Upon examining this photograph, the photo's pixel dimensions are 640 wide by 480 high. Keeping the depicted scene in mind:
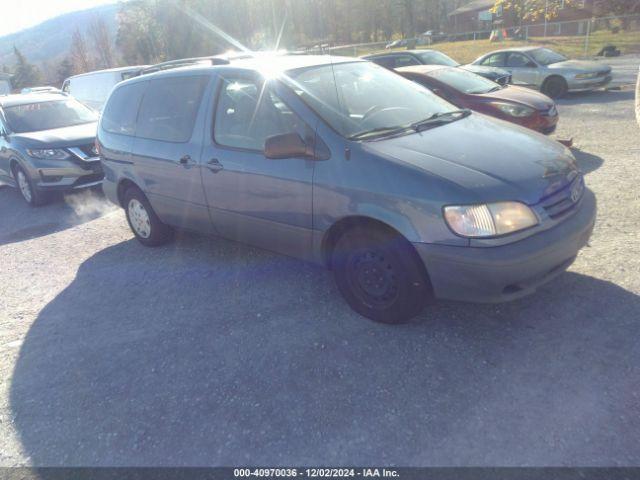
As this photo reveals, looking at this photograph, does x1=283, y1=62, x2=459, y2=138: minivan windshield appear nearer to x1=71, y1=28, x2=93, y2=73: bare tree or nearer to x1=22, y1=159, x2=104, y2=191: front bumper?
x1=22, y1=159, x2=104, y2=191: front bumper

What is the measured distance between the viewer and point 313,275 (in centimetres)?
432

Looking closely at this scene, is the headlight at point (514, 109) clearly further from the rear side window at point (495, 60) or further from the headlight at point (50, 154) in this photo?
the rear side window at point (495, 60)

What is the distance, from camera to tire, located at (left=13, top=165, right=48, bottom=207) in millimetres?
7707

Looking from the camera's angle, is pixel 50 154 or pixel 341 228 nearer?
pixel 341 228

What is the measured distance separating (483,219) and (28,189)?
7.71 m

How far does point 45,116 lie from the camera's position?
343 inches

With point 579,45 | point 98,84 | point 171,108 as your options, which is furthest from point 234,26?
point 171,108

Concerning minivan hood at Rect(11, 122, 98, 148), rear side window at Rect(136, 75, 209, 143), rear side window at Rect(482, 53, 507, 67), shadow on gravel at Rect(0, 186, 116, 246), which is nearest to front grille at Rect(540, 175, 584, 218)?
rear side window at Rect(136, 75, 209, 143)

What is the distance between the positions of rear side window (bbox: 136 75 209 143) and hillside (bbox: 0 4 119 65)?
517ft

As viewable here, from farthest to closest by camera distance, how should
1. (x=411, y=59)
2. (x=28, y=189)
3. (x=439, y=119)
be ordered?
(x=411, y=59)
(x=28, y=189)
(x=439, y=119)

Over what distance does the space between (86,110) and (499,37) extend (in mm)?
34776

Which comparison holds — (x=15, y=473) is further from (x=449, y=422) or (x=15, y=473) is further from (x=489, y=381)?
(x=489, y=381)

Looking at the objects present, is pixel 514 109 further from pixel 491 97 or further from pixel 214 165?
pixel 214 165

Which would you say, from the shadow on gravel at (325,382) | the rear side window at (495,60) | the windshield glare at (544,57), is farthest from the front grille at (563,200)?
the rear side window at (495,60)
